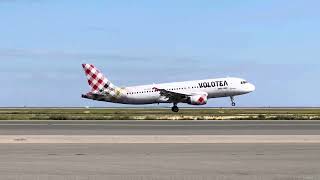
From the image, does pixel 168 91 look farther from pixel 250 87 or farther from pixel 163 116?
pixel 163 116

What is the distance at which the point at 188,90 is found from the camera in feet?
250

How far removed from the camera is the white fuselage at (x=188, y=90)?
247ft

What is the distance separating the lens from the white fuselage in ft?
247

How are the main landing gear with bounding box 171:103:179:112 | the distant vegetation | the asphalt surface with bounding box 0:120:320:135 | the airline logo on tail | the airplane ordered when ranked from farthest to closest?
the airline logo on tail, the airplane, the main landing gear with bounding box 171:103:179:112, the distant vegetation, the asphalt surface with bounding box 0:120:320:135

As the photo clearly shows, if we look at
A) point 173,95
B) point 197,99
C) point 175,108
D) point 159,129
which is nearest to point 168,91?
point 173,95

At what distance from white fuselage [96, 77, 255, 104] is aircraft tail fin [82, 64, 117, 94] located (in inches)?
45.6
